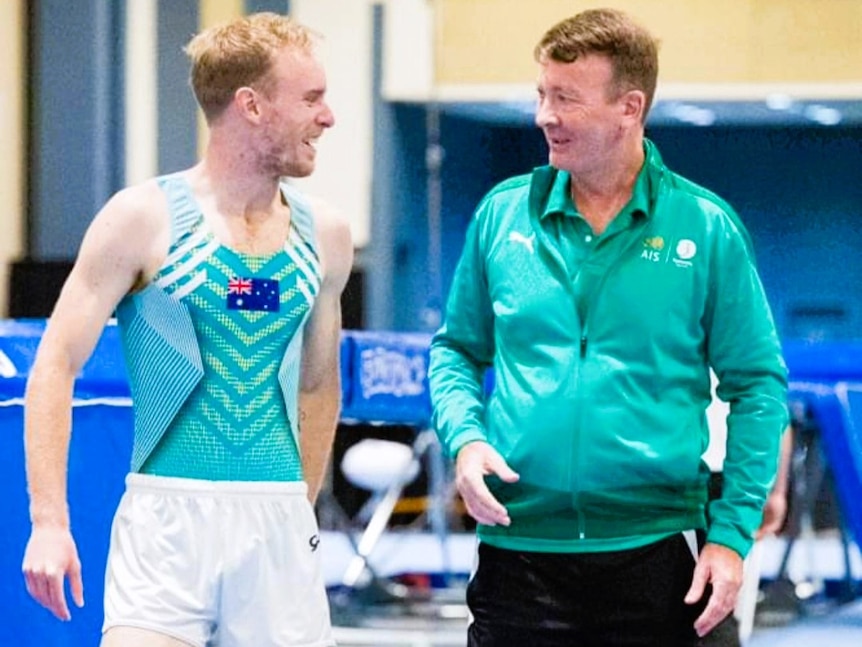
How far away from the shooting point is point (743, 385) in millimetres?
2668

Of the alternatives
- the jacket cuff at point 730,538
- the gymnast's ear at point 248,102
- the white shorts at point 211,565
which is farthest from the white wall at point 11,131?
the jacket cuff at point 730,538

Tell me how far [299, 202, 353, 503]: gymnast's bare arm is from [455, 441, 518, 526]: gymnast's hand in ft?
1.42

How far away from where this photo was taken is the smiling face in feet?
8.77

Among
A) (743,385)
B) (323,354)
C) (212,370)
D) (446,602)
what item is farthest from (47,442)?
(446,602)

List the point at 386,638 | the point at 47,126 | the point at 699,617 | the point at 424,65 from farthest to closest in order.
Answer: the point at 424,65, the point at 47,126, the point at 386,638, the point at 699,617

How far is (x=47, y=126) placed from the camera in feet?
29.2

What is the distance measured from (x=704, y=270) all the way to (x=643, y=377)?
0.59ft

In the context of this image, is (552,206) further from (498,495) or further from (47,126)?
(47,126)

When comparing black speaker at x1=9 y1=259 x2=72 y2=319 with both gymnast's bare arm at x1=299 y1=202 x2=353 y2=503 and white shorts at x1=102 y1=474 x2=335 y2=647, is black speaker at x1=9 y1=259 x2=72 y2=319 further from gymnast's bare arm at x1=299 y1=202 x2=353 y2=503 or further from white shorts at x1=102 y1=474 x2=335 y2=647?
white shorts at x1=102 y1=474 x2=335 y2=647

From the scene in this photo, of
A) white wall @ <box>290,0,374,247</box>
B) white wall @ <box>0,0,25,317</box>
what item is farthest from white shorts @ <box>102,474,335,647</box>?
white wall @ <box>290,0,374,247</box>

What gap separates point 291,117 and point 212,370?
0.42m

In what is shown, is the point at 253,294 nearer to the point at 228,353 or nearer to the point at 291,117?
the point at 228,353

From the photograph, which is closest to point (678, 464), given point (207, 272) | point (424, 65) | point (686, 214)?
point (686, 214)

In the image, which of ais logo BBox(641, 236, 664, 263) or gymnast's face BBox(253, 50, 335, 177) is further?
gymnast's face BBox(253, 50, 335, 177)
